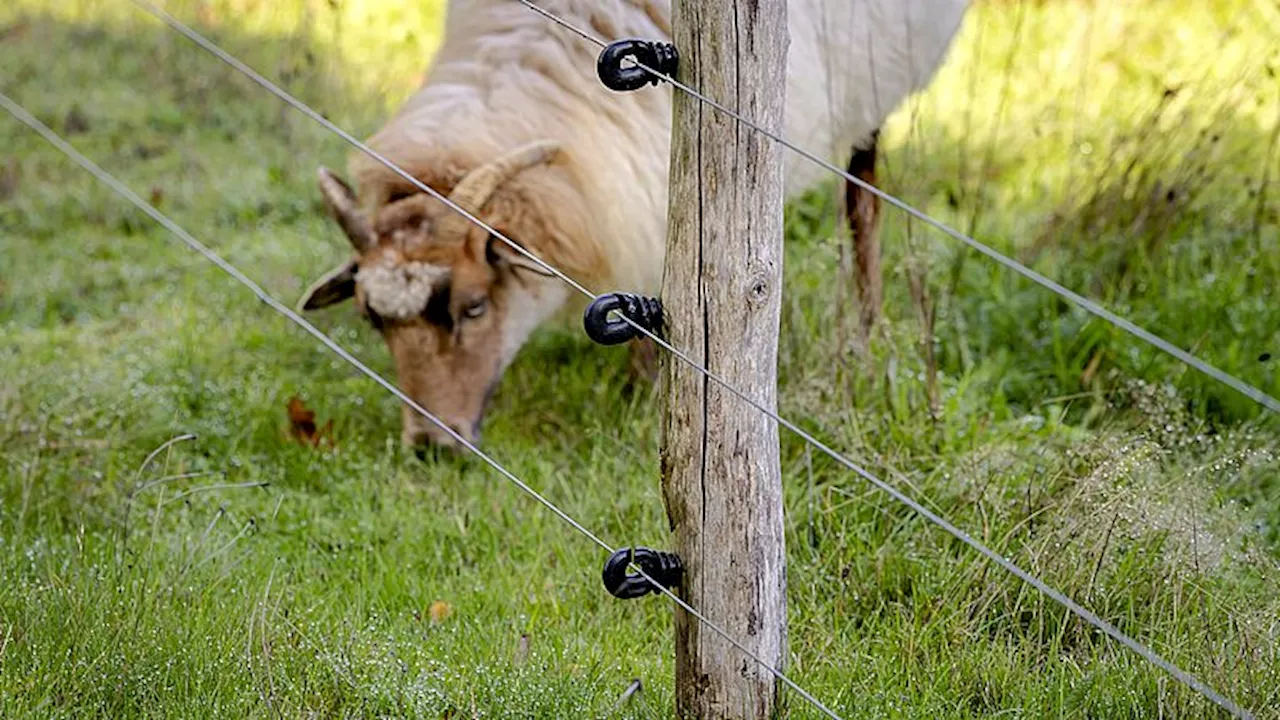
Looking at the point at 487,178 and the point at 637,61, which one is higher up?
the point at 637,61

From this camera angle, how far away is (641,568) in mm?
2799

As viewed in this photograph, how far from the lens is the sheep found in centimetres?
450

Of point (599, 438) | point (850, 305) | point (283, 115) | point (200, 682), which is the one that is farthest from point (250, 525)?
point (283, 115)

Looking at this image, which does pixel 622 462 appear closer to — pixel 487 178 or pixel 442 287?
pixel 442 287

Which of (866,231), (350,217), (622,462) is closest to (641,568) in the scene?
(622,462)

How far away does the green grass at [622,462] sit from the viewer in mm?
3090

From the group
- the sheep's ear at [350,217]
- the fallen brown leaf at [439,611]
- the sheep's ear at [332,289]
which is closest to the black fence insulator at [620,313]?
the fallen brown leaf at [439,611]

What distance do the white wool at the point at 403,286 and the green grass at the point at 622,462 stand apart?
0.46 metres

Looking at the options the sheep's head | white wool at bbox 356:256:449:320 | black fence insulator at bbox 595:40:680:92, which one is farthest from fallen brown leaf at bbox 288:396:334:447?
black fence insulator at bbox 595:40:680:92

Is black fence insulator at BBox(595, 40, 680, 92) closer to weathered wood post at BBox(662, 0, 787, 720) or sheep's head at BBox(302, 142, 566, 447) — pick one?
weathered wood post at BBox(662, 0, 787, 720)

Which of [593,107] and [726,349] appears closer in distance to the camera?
[726,349]

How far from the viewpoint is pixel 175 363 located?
507cm

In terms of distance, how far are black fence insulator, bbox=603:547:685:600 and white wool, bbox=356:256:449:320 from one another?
1848mm

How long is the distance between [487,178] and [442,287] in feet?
1.20
